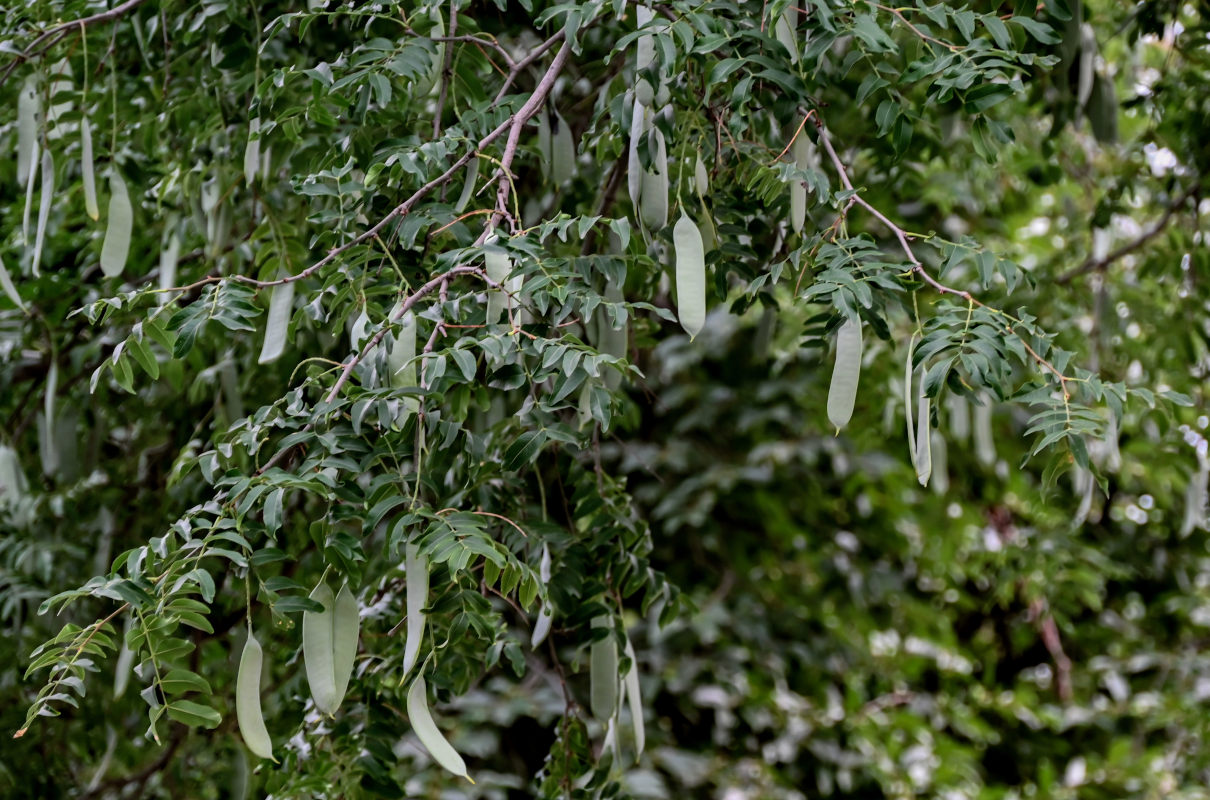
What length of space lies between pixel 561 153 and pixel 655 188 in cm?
25

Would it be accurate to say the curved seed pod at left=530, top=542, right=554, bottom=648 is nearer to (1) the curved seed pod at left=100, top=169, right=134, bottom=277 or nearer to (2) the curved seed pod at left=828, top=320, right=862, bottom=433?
(2) the curved seed pod at left=828, top=320, right=862, bottom=433

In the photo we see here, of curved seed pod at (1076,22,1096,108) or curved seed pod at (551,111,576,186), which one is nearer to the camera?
curved seed pod at (551,111,576,186)

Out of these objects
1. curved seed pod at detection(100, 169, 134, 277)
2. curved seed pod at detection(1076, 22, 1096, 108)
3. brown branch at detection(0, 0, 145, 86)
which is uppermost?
brown branch at detection(0, 0, 145, 86)

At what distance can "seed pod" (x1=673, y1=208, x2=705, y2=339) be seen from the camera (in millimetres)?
1078

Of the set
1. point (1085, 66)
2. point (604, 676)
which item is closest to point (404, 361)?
point (604, 676)

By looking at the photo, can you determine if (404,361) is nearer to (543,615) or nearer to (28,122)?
(543,615)

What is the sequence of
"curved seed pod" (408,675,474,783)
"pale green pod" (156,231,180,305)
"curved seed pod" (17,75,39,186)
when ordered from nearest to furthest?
"curved seed pod" (408,675,474,783) → "curved seed pod" (17,75,39,186) → "pale green pod" (156,231,180,305)

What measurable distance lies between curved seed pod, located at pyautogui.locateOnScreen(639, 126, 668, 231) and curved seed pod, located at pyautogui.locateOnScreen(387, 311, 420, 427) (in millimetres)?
258

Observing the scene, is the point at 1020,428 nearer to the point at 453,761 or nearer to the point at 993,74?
the point at 993,74

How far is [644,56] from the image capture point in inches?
43.9

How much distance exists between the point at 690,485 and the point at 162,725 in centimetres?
155

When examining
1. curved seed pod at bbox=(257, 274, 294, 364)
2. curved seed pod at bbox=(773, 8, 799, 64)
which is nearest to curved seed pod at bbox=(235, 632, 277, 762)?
curved seed pod at bbox=(257, 274, 294, 364)

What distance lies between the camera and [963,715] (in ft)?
11.1

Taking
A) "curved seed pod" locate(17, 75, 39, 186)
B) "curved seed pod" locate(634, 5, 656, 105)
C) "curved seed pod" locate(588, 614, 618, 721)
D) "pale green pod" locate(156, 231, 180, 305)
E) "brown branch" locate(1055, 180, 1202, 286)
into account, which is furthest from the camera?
"brown branch" locate(1055, 180, 1202, 286)
